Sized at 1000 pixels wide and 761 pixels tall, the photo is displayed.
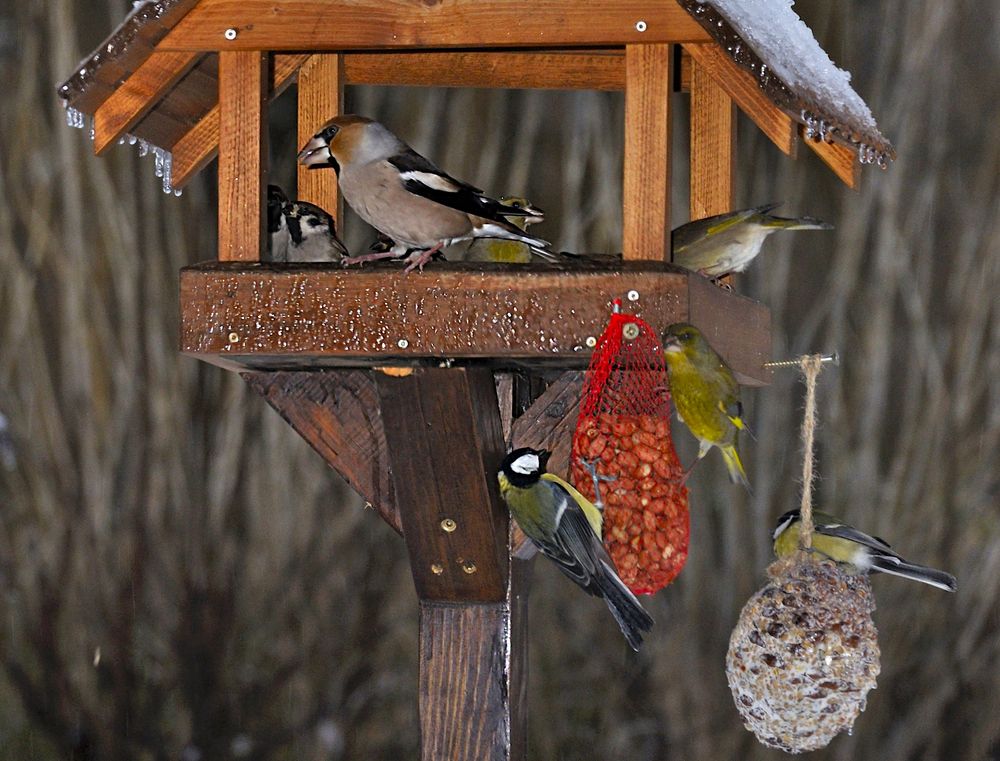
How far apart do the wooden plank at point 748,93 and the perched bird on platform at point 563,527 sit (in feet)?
1.52

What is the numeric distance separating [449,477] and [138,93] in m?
0.59

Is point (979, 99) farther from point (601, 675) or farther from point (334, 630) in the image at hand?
point (334, 630)

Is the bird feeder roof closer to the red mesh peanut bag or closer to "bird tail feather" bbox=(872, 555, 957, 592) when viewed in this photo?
the red mesh peanut bag

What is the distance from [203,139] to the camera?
6.34 ft

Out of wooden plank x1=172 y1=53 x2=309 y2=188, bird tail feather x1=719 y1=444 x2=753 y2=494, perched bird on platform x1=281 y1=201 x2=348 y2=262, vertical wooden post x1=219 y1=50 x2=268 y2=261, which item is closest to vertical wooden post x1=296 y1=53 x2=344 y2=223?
wooden plank x1=172 y1=53 x2=309 y2=188

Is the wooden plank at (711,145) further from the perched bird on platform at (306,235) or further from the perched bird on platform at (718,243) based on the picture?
the perched bird on platform at (306,235)

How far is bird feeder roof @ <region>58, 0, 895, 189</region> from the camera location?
4.92 feet

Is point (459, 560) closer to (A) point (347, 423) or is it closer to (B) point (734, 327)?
(A) point (347, 423)

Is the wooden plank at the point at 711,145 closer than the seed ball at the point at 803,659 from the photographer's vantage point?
No

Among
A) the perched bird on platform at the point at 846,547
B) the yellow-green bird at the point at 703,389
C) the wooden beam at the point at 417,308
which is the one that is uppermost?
the wooden beam at the point at 417,308

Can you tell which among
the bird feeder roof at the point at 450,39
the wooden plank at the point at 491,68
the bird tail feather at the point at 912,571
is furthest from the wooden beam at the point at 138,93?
the bird tail feather at the point at 912,571

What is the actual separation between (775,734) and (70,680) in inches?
67.4

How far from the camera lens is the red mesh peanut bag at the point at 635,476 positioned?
1.72 metres

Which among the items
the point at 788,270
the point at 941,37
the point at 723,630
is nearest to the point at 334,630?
the point at 723,630
